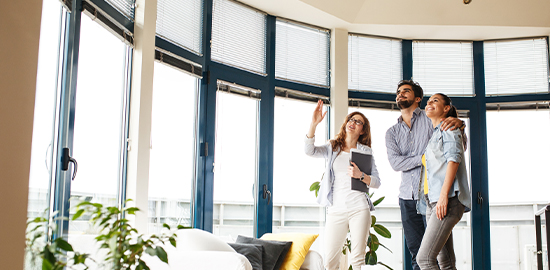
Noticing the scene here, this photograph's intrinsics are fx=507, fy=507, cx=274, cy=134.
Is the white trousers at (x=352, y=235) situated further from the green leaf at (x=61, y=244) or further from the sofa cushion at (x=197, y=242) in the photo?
the green leaf at (x=61, y=244)

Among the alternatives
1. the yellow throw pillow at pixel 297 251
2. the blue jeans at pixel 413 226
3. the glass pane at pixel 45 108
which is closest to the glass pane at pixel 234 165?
the yellow throw pillow at pixel 297 251

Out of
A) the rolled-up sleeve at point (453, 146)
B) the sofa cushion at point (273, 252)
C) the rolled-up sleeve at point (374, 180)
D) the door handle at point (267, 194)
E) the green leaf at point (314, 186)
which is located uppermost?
the rolled-up sleeve at point (453, 146)

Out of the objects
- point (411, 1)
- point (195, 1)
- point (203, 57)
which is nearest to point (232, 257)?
point (203, 57)

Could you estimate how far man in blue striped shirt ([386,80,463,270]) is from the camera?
3.64 metres

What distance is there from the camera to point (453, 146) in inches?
116

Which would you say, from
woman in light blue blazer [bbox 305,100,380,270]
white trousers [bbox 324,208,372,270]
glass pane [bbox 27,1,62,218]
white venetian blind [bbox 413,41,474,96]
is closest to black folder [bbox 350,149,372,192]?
woman in light blue blazer [bbox 305,100,380,270]

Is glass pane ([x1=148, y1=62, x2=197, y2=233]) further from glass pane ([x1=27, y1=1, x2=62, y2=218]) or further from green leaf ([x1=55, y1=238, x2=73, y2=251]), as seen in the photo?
green leaf ([x1=55, y1=238, x2=73, y2=251])

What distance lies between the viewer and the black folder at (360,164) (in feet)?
11.4

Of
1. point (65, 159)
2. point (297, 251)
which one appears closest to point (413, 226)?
point (297, 251)

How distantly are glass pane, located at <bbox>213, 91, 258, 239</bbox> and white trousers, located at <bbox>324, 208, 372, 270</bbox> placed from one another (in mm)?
1249

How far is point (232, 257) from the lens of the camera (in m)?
2.65

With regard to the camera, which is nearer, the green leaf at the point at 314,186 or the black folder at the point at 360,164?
the black folder at the point at 360,164

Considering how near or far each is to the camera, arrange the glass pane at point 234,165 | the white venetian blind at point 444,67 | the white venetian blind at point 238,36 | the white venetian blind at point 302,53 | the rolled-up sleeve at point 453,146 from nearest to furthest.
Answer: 1. the rolled-up sleeve at point 453,146
2. the glass pane at point 234,165
3. the white venetian blind at point 238,36
4. the white venetian blind at point 302,53
5. the white venetian blind at point 444,67

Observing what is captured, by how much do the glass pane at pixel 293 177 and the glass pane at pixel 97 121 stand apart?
1788 millimetres
